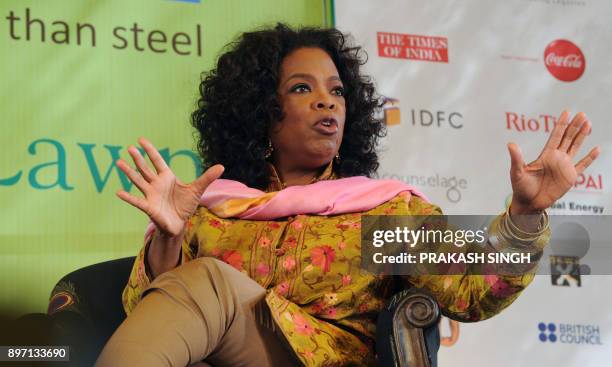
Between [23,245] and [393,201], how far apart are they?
140cm

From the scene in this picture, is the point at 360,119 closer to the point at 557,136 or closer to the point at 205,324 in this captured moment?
the point at 557,136

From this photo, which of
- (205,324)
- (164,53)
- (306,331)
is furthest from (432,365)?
(164,53)

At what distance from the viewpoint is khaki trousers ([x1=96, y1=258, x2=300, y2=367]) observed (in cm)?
171

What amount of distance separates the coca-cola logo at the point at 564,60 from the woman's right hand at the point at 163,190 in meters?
2.28

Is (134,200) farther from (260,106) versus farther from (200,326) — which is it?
(260,106)

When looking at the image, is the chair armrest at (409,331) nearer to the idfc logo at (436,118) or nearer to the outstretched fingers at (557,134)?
the outstretched fingers at (557,134)

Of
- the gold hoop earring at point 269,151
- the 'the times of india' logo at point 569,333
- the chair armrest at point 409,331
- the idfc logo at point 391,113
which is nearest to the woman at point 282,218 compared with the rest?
the gold hoop earring at point 269,151

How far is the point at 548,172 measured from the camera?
1.98 m

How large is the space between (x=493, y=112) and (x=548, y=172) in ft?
6.06

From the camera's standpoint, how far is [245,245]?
2.31 m

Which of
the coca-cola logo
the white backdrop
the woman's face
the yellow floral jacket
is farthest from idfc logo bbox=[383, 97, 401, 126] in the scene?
the yellow floral jacket

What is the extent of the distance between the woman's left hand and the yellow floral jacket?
0.18 metres

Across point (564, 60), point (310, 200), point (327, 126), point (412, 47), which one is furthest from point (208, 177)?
point (564, 60)

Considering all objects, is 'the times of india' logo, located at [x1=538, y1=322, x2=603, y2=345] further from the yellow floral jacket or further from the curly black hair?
the yellow floral jacket
